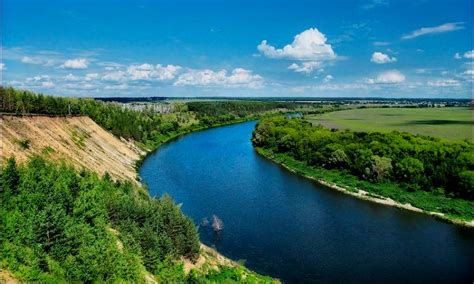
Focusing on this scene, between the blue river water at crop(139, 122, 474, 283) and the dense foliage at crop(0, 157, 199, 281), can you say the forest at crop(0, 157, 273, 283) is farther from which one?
the blue river water at crop(139, 122, 474, 283)

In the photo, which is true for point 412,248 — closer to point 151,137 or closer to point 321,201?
point 321,201

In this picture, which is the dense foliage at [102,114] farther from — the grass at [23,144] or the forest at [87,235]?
the forest at [87,235]

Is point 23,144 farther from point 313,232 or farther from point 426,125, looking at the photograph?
point 426,125

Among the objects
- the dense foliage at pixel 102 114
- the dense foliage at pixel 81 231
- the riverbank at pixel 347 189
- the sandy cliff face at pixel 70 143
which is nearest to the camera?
the dense foliage at pixel 81 231

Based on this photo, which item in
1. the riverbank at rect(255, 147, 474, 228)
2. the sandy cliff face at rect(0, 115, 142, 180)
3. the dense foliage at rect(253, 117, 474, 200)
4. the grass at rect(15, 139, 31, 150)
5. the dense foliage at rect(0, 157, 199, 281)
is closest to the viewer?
the dense foliage at rect(0, 157, 199, 281)

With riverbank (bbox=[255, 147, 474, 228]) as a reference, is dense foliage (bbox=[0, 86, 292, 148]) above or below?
above

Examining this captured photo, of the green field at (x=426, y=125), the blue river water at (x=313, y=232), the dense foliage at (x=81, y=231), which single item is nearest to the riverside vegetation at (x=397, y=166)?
the blue river water at (x=313, y=232)

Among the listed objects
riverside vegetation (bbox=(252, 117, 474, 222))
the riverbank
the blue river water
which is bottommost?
the blue river water

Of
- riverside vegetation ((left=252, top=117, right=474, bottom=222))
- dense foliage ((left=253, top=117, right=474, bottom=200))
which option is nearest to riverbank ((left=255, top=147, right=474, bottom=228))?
riverside vegetation ((left=252, top=117, right=474, bottom=222))
